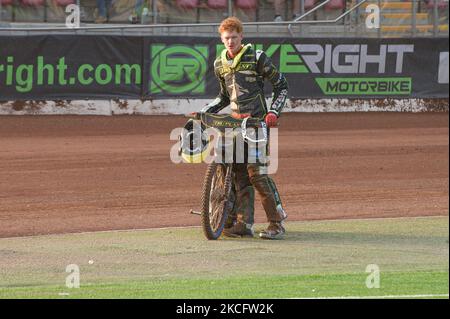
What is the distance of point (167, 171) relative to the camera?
15617 millimetres

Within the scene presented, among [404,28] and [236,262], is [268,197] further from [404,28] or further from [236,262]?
[404,28]

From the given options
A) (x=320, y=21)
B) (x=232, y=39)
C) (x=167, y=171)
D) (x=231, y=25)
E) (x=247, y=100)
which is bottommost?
(x=167, y=171)

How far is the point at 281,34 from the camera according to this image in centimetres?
2480

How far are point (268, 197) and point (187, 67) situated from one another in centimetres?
1295

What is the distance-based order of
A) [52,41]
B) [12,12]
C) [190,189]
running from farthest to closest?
1. [12,12]
2. [52,41]
3. [190,189]

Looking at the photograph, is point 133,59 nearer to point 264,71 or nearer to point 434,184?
point 434,184

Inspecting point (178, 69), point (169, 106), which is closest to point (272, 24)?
point (178, 69)

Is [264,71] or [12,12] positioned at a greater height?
[12,12]

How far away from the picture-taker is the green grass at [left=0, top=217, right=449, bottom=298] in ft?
24.7

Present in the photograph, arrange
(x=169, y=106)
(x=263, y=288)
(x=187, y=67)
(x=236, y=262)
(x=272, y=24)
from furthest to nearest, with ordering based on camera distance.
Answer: (x=272, y=24) < (x=187, y=67) < (x=169, y=106) < (x=236, y=262) < (x=263, y=288)

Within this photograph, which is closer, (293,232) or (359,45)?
(293,232)

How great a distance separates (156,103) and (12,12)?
161 inches

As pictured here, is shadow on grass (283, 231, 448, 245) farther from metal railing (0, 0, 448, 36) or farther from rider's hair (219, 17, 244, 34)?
metal railing (0, 0, 448, 36)

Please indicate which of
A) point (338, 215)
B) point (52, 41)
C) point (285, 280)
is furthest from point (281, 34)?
point (285, 280)
